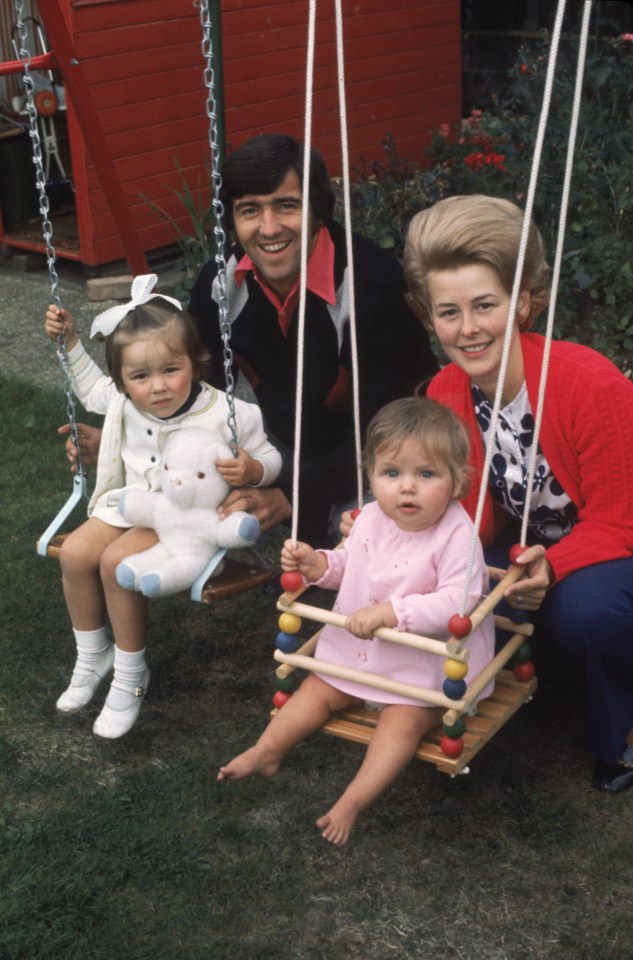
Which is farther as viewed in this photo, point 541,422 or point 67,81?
point 67,81

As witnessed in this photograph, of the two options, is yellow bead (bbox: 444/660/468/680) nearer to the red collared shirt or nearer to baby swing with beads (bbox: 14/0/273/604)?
baby swing with beads (bbox: 14/0/273/604)

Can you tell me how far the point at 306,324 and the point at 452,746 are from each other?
4.78 feet

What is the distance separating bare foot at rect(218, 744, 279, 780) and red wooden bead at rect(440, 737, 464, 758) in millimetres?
397

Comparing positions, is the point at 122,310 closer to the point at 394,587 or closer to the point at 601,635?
the point at 394,587

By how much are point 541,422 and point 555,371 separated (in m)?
0.12

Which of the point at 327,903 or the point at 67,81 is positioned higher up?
the point at 67,81

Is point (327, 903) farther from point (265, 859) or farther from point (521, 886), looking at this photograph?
point (521, 886)

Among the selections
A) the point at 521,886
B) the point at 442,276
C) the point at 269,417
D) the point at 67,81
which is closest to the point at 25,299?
the point at 67,81

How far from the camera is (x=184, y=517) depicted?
10.8 ft

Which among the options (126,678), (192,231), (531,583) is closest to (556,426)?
(531,583)

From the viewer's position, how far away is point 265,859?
9.82ft

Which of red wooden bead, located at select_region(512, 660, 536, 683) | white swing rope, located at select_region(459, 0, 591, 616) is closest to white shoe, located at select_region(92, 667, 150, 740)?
red wooden bead, located at select_region(512, 660, 536, 683)

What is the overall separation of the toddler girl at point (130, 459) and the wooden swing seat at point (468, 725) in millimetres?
708

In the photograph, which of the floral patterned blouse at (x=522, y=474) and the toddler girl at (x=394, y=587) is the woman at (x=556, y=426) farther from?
the toddler girl at (x=394, y=587)
